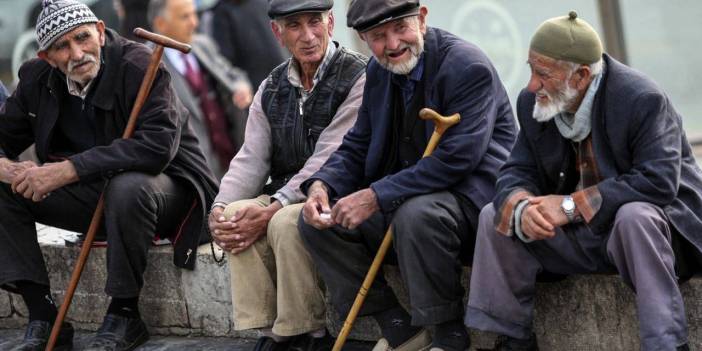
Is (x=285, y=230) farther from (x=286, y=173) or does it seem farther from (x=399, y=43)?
(x=399, y=43)

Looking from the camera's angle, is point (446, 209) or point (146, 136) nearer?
point (446, 209)

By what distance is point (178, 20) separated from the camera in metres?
8.10

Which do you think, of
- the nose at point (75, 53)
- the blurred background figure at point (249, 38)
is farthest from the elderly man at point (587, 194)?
the blurred background figure at point (249, 38)

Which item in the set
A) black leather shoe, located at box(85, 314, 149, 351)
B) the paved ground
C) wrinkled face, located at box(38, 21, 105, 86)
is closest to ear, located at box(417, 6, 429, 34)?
the paved ground

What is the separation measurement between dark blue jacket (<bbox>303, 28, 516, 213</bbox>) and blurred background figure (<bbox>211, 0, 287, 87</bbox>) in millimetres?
3031

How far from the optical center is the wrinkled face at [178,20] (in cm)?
810

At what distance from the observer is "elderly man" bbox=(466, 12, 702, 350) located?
4316 millimetres

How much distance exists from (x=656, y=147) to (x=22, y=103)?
309 centimetres

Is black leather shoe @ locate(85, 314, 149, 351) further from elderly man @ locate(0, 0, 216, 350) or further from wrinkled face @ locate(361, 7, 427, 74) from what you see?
wrinkled face @ locate(361, 7, 427, 74)

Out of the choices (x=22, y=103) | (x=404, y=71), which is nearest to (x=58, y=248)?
(x=22, y=103)

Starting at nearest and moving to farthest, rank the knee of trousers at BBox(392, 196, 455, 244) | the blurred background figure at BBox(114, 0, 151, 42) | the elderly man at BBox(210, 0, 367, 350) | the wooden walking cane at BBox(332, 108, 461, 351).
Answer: the knee of trousers at BBox(392, 196, 455, 244) → the wooden walking cane at BBox(332, 108, 461, 351) → the elderly man at BBox(210, 0, 367, 350) → the blurred background figure at BBox(114, 0, 151, 42)

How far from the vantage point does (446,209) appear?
4.88 metres

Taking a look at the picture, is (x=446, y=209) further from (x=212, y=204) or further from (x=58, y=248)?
(x=58, y=248)

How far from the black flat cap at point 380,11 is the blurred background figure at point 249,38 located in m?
3.22
